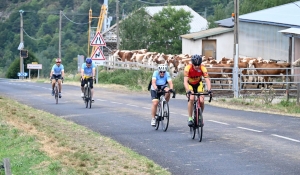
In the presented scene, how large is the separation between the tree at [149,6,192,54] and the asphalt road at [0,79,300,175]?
147 ft

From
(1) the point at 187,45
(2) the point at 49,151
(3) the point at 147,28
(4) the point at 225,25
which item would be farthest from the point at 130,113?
(3) the point at 147,28

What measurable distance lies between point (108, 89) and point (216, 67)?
6301 millimetres

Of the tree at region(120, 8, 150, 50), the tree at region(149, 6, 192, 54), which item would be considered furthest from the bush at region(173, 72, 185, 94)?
the tree at region(149, 6, 192, 54)

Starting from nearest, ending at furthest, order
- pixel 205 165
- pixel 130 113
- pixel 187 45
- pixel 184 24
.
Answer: pixel 205 165, pixel 130 113, pixel 187 45, pixel 184 24

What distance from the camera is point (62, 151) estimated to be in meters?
13.6

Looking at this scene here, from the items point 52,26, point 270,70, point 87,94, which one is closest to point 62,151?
point 87,94

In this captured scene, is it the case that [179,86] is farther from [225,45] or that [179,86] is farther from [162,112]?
[162,112]

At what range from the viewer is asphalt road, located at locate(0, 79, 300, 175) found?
1267 cm

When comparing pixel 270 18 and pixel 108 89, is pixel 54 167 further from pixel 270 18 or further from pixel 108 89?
pixel 270 18

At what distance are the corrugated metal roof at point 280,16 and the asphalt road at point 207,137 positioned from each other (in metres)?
13.6

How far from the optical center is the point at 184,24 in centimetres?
7712

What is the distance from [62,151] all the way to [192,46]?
138ft

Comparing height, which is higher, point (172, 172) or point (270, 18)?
point (270, 18)

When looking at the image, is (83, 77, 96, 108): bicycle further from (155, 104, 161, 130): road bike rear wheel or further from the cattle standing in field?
the cattle standing in field
